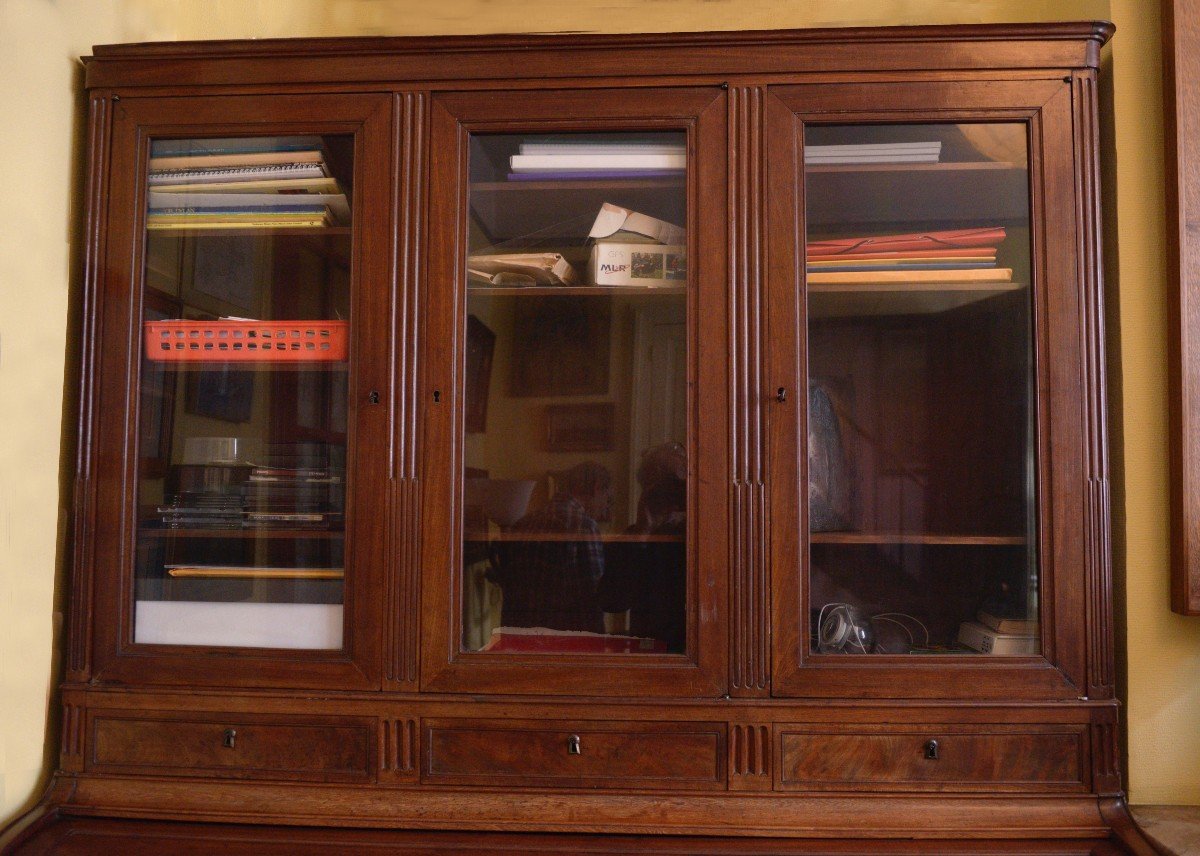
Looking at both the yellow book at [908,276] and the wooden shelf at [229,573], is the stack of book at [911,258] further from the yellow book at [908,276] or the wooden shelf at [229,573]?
the wooden shelf at [229,573]

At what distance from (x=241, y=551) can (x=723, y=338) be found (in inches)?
38.6

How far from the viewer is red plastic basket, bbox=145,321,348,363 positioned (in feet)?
5.04

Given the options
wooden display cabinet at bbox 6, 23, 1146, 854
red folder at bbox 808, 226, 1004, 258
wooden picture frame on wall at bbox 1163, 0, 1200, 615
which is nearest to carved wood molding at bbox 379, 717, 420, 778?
wooden display cabinet at bbox 6, 23, 1146, 854

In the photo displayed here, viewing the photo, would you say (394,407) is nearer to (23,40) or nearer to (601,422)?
(601,422)

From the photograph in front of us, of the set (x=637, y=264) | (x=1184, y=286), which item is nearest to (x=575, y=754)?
(x=637, y=264)

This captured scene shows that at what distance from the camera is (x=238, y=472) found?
1.55 meters

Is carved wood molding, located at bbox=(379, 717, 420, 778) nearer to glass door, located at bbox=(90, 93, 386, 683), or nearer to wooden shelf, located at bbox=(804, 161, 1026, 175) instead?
glass door, located at bbox=(90, 93, 386, 683)

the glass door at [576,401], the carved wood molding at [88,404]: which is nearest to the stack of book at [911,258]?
the glass door at [576,401]

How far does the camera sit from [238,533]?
5.07 ft

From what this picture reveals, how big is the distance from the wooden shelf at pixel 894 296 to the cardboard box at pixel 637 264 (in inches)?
9.6

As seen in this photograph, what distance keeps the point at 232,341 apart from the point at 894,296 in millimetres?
1243

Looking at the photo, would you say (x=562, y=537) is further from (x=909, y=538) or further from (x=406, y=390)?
(x=909, y=538)

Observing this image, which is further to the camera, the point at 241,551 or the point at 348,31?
the point at 348,31

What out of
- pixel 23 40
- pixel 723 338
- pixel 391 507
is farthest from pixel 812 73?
pixel 23 40
